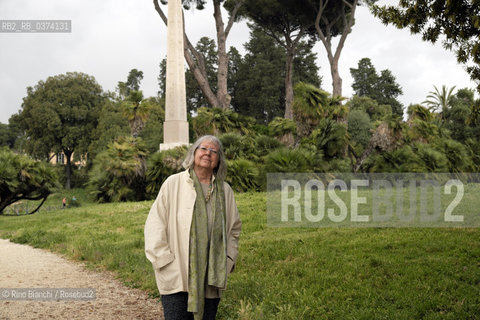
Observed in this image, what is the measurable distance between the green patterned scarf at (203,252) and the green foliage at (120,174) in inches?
535

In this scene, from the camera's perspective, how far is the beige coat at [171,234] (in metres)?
2.92

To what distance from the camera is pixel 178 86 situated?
1812cm

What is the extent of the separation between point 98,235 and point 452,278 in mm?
7014

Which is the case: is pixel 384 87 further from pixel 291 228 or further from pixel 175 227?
pixel 175 227

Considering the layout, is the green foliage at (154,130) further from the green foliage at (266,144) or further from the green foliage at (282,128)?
the green foliage at (266,144)

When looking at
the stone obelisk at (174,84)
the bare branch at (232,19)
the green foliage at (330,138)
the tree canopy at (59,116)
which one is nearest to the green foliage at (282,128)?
the green foliage at (330,138)

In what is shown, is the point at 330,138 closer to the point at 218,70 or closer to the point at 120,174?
the point at 120,174

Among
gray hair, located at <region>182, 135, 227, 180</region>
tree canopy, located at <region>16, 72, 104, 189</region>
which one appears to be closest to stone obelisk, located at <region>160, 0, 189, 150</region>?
gray hair, located at <region>182, 135, 227, 180</region>

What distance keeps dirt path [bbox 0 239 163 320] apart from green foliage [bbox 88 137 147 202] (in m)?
8.03

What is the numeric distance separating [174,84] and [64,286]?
13.0 m

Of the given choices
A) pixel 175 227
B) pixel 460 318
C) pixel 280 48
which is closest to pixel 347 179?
pixel 460 318

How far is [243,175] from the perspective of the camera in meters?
14.8

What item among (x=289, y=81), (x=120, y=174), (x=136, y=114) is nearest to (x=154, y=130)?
(x=289, y=81)

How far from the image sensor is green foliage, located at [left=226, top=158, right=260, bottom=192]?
14691 mm
